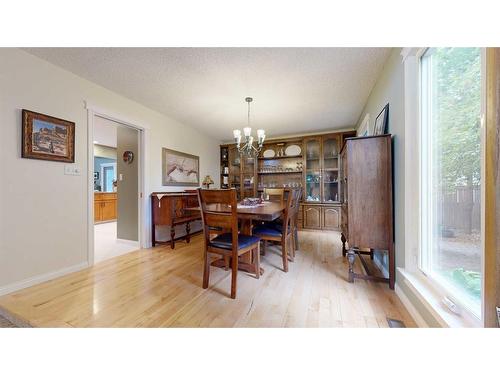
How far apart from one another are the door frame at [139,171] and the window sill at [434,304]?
129 inches

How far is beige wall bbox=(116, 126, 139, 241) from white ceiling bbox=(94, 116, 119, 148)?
0.75 meters

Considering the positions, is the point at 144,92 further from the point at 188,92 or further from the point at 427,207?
the point at 427,207

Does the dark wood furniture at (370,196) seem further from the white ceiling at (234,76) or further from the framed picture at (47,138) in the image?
the framed picture at (47,138)

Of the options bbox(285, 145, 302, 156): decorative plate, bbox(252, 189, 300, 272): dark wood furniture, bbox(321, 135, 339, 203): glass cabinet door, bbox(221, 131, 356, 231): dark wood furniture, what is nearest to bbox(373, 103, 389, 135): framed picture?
bbox(252, 189, 300, 272): dark wood furniture

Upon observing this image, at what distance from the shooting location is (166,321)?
4.33 feet

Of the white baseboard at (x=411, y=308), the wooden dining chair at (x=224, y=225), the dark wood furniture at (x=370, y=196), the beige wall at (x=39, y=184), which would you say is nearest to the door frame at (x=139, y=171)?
the beige wall at (x=39, y=184)

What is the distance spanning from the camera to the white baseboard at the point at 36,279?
169cm

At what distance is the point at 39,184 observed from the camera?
6.31ft

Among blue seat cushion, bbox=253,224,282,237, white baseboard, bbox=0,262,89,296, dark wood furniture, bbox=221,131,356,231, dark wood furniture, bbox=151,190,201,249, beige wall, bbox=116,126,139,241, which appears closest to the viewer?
white baseboard, bbox=0,262,89,296

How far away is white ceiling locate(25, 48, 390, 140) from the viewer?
182cm

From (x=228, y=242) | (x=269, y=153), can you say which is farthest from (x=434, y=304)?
(x=269, y=153)

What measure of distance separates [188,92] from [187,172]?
181 centimetres

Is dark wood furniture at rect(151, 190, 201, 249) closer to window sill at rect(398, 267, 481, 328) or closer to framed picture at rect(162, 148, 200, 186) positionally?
framed picture at rect(162, 148, 200, 186)
